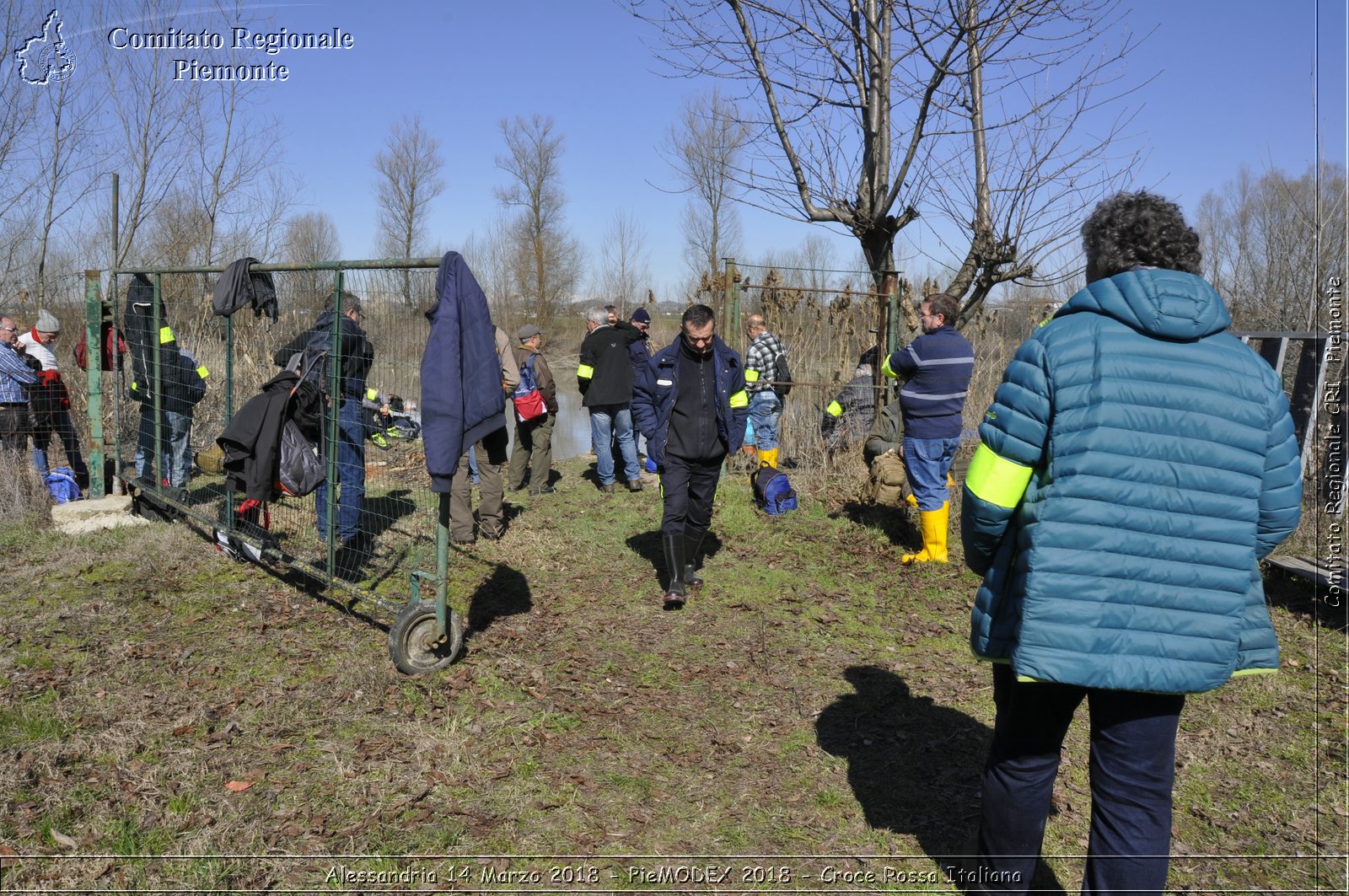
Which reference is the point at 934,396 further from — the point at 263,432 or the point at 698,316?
the point at 263,432

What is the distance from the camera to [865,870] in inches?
134

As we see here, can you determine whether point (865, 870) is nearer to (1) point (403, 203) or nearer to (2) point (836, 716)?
(2) point (836, 716)

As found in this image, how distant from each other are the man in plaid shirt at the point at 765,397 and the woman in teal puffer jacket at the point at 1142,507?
24.9 feet

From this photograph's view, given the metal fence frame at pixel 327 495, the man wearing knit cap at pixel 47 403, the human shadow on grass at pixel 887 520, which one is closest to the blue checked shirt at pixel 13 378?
the man wearing knit cap at pixel 47 403

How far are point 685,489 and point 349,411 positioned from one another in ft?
8.30

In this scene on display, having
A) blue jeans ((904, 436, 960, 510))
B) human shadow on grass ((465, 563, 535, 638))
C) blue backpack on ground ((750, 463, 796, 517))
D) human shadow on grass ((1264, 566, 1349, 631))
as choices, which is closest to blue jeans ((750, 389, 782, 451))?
blue backpack on ground ((750, 463, 796, 517))

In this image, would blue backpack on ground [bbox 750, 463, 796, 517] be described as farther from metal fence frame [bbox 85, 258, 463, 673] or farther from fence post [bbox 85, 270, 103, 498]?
fence post [bbox 85, 270, 103, 498]

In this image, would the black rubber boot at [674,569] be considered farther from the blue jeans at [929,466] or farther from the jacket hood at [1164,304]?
the jacket hood at [1164,304]

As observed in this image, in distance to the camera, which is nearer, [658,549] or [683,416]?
[683,416]

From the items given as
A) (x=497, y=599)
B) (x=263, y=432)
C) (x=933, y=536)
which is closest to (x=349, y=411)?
(x=263, y=432)

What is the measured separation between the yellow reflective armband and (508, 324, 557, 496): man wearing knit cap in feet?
24.6

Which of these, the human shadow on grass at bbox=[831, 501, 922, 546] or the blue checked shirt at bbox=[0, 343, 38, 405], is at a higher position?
the blue checked shirt at bbox=[0, 343, 38, 405]

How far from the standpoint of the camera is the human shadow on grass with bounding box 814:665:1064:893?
3.68 metres

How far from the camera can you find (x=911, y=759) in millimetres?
4270
